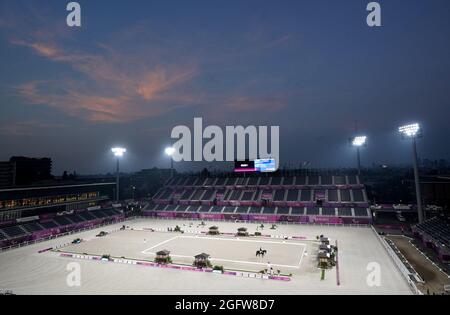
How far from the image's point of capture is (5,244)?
51938 millimetres

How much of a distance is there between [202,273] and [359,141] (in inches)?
2873

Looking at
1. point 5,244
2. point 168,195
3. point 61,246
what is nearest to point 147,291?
point 61,246

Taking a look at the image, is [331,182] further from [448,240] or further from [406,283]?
[406,283]

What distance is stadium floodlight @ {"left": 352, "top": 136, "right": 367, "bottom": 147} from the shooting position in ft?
290

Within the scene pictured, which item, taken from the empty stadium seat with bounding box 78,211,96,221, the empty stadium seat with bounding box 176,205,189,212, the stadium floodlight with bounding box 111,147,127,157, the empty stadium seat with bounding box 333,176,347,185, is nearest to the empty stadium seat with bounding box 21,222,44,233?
the empty stadium seat with bounding box 78,211,96,221

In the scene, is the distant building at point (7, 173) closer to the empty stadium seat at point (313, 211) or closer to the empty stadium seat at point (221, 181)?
the empty stadium seat at point (221, 181)

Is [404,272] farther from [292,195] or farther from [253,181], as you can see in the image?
[253,181]

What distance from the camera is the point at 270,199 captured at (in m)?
84.3

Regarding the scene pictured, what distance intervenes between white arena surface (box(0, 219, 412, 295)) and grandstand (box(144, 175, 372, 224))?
8734 mm

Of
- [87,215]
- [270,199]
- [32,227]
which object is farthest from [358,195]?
[32,227]

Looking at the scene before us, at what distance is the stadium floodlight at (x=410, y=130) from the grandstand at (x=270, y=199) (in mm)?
19879

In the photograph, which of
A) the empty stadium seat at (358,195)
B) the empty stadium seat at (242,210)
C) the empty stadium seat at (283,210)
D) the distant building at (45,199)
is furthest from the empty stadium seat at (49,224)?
the empty stadium seat at (358,195)
